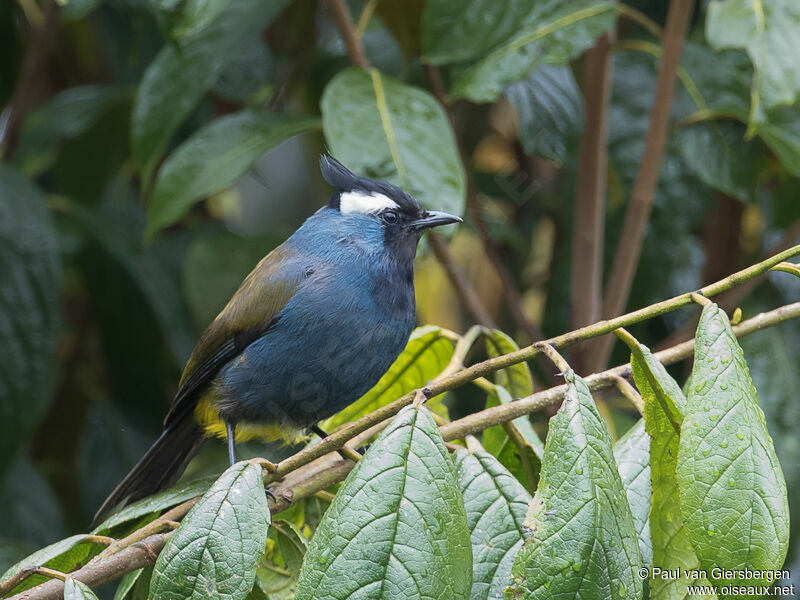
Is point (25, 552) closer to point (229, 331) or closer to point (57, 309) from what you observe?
point (229, 331)

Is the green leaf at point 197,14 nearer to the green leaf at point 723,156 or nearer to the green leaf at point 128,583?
the green leaf at point 128,583

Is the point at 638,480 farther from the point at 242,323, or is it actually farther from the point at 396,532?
the point at 242,323

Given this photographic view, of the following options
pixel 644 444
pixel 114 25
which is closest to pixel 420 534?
pixel 644 444

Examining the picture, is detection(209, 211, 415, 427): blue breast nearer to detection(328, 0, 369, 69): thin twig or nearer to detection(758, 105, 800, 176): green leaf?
detection(328, 0, 369, 69): thin twig

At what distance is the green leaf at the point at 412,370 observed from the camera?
182cm

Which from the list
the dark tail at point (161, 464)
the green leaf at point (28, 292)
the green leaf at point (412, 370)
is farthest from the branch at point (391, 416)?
the green leaf at point (28, 292)

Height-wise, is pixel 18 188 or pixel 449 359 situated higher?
pixel 18 188

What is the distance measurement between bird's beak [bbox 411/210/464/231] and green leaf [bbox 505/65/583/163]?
0.58 meters

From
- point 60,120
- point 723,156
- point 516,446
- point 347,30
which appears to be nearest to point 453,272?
point 347,30

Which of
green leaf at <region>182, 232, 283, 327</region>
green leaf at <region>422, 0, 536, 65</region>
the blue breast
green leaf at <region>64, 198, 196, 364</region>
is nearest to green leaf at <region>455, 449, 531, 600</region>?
the blue breast

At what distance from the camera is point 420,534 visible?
3.46 feet

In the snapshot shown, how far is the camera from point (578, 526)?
1036mm

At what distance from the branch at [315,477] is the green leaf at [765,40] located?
0.94 metres

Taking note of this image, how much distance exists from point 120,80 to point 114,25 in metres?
0.23
